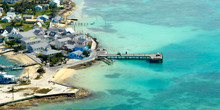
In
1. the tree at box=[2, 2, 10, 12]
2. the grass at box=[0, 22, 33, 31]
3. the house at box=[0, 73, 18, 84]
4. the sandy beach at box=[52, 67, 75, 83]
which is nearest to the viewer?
the house at box=[0, 73, 18, 84]

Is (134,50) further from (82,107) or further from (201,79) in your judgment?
(82,107)

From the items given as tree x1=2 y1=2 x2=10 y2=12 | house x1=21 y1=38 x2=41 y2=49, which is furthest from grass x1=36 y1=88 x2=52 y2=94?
tree x1=2 y1=2 x2=10 y2=12

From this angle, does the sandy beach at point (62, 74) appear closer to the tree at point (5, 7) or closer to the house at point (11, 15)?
the house at point (11, 15)

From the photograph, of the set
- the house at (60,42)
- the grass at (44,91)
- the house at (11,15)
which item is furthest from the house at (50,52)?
the house at (11,15)

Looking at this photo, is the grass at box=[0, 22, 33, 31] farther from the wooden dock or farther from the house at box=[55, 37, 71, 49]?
the wooden dock

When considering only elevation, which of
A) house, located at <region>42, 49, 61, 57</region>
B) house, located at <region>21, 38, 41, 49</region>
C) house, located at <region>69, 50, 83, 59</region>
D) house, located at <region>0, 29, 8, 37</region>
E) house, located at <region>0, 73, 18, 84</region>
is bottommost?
house, located at <region>0, 73, 18, 84</region>

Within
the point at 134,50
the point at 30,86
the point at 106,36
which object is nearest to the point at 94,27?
the point at 106,36

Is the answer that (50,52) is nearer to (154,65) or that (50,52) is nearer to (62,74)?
(62,74)
